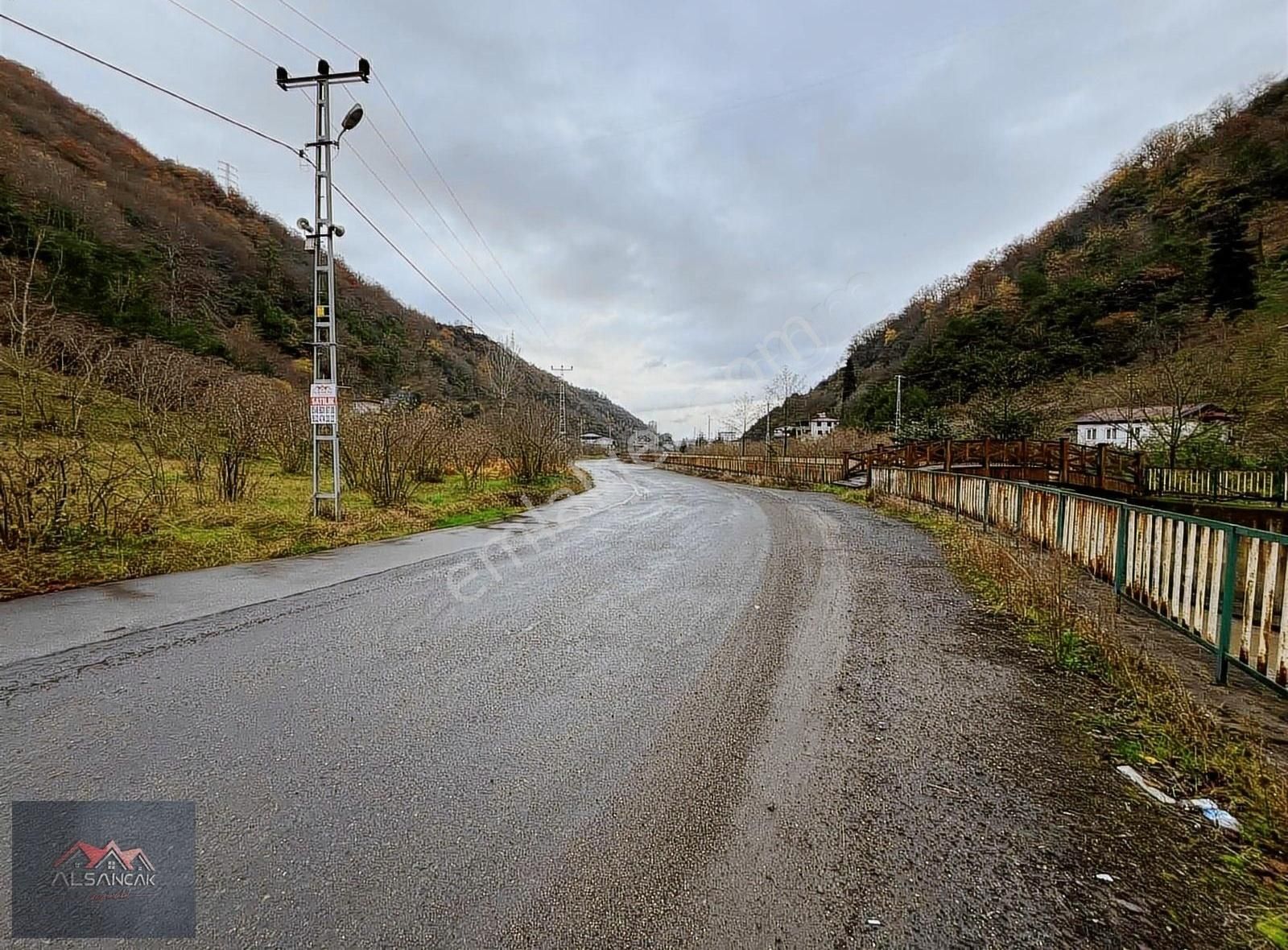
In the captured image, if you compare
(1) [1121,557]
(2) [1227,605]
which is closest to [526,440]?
→ (1) [1121,557]

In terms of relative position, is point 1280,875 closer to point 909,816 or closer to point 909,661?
point 909,816

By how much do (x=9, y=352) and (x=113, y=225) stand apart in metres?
41.6

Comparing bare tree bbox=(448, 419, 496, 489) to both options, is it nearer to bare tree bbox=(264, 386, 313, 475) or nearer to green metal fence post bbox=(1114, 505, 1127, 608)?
bare tree bbox=(264, 386, 313, 475)

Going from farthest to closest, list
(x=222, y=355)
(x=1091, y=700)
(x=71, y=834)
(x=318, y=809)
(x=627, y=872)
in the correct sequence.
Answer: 1. (x=222, y=355)
2. (x=1091, y=700)
3. (x=318, y=809)
4. (x=71, y=834)
5. (x=627, y=872)

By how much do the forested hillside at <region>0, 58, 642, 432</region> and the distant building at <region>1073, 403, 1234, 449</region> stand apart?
27916 mm

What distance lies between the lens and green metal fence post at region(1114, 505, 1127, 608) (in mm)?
5531

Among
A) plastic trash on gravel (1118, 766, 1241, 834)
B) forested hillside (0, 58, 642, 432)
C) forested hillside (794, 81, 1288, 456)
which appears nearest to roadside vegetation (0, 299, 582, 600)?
forested hillside (0, 58, 642, 432)

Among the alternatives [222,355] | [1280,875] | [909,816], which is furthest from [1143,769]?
[222,355]

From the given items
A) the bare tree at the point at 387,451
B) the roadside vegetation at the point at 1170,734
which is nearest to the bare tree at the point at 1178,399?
the roadside vegetation at the point at 1170,734

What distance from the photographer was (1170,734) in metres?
3.07

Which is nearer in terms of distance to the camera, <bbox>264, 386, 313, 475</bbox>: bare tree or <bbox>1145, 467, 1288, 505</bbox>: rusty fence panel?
<bbox>264, 386, 313, 475</bbox>: bare tree

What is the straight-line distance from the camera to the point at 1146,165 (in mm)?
71125

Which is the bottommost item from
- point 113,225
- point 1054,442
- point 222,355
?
point 1054,442

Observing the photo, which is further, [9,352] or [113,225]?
[113,225]
